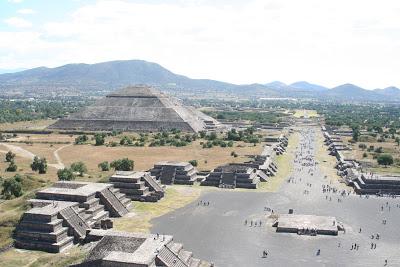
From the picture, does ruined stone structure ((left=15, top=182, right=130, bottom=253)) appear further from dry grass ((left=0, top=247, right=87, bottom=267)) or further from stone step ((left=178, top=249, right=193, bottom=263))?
stone step ((left=178, top=249, right=193, bottom=263))

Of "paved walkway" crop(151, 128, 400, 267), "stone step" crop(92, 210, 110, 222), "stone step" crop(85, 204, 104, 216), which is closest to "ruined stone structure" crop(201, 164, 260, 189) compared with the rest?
"paved walkway" crop(151, 128, 400, 267)

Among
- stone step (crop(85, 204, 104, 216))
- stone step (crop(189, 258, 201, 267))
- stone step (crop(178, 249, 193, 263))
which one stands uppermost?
stone step (crop(85, 204, 104, 216))

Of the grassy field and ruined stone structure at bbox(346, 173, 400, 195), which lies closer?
ruined stone structure at bbox(346, 173, 400, 195)

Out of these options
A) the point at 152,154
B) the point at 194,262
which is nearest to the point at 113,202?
the point at 194,262

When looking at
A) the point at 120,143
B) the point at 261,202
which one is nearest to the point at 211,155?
the point at 120,143

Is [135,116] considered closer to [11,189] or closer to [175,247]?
[11,189]

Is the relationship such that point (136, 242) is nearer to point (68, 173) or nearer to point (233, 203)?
point (233, 203)

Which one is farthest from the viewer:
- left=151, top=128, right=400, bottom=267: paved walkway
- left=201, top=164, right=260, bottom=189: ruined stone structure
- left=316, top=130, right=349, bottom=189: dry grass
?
left=316, top=130, right=349, bottom=189: dry grass
